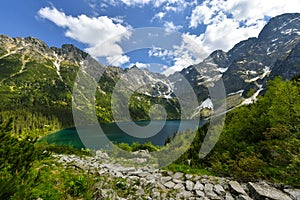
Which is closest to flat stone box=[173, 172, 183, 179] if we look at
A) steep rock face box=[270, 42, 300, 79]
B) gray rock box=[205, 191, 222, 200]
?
gray rock box=[205, 191, 222, 200]

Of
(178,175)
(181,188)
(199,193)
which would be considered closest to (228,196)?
(199,193)

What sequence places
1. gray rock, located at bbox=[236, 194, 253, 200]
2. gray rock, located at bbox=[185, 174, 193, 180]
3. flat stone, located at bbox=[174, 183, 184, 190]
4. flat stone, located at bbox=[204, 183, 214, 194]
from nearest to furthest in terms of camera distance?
gray rock, located at bbox=[236, 194, 253, 200]
flat stone, located at bbox=[204, 183, 214, 194]
flat stone, located at bbox=[174, 183, 184, 190]
gray rock, located at bbox=[185, 174, 193, 180]

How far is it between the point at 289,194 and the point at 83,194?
6.23 meters

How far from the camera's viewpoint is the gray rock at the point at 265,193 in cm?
501

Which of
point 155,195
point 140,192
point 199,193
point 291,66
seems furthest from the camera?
A: point 291,66

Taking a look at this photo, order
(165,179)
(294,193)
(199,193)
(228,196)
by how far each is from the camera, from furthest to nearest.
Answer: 1. (165,179)
2. (199,193)
3. (228,196)
4. (294,193)

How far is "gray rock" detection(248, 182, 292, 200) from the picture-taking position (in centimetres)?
501

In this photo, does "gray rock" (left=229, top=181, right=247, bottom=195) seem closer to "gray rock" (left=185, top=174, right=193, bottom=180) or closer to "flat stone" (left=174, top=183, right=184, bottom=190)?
"gray rock" (left=185, top=174, right=193, bottom=180)

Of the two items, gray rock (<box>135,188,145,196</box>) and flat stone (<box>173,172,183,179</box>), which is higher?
gray rock (<box>135,188,145,196</box>)

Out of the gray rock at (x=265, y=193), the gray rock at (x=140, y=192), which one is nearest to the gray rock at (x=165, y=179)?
the gray rock at (x=140, y=192)

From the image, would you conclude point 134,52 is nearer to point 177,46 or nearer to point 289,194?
point 177,46

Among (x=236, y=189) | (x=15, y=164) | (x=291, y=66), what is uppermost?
(x=291, y=66)

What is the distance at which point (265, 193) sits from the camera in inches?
205

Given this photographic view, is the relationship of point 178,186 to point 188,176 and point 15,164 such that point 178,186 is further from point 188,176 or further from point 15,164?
point 15,164
